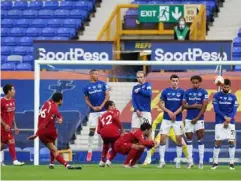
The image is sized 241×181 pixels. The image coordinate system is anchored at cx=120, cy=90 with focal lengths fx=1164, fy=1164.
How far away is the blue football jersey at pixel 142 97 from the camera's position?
22.5m

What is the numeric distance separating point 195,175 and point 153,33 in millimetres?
12202

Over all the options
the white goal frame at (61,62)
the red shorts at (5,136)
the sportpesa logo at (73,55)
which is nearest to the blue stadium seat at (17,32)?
the sportpesa logo at (73,55)

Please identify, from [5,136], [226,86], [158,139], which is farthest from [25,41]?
[226,86]

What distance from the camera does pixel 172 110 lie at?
22203 millimetres

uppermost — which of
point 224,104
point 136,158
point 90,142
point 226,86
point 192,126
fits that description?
point 226,86

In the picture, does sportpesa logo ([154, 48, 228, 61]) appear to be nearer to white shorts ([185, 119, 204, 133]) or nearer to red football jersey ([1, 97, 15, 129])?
white shorts ([185, 119, 204, 133])

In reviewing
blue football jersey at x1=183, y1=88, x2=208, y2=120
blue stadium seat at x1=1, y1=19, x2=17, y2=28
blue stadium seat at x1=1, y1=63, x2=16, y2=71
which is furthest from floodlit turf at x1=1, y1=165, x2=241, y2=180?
blue stadium seat at x1=1, y1=19, x2=17, y2=28

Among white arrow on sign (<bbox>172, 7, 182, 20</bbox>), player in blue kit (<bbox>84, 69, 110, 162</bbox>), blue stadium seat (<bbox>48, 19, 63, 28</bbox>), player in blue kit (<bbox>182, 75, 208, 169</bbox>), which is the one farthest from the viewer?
blue stadium seat (<bbox>48, 19, 63, 28</bbox>)

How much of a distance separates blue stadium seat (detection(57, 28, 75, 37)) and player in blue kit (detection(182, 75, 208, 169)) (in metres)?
11.1

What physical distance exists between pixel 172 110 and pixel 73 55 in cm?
481

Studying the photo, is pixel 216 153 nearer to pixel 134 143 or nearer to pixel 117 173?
pixel 134 143

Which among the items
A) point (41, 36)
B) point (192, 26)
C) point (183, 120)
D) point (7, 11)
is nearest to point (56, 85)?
point (183, 120)

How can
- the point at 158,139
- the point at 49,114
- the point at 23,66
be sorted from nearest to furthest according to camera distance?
the point at 49,114 < the point at 158,139 < the point at 23,66

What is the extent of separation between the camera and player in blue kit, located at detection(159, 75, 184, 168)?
72.6 feet
